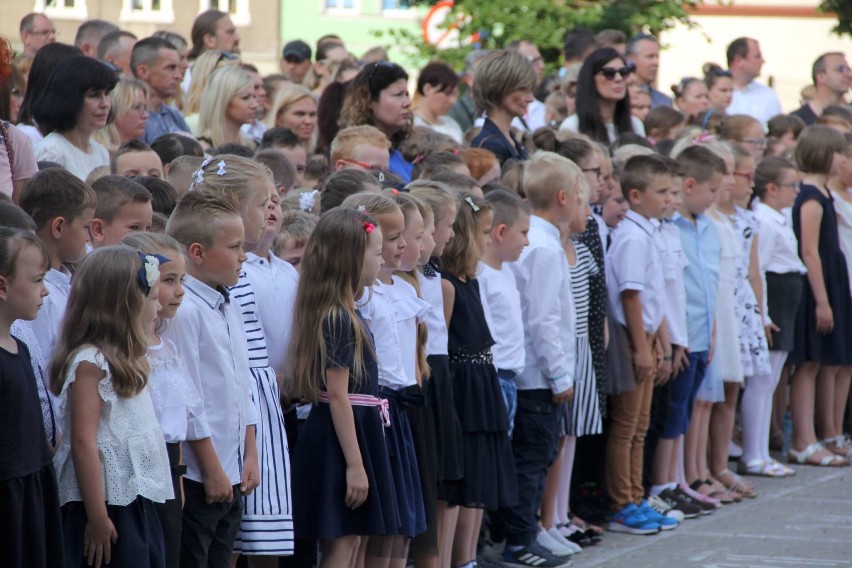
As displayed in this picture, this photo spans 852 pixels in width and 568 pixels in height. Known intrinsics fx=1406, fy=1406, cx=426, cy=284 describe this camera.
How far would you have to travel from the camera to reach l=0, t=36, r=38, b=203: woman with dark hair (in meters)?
5.85

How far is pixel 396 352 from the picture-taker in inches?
233

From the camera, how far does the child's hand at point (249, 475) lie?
5246 mm

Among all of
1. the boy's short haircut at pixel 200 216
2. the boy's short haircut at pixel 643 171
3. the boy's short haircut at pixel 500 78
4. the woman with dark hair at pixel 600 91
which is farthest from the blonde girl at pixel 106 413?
the woman with dark hair at pixel 600 91

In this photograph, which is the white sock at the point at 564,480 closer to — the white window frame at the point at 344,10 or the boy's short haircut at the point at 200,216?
the boy's short haircut at the point at 200,216

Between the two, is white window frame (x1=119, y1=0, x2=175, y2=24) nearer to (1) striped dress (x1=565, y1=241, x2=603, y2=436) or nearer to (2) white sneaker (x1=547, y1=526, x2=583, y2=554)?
(1) striped dress (x1=565, y1=241, x2=603, y2=436)

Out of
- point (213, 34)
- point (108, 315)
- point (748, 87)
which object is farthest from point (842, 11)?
point (108, 315)

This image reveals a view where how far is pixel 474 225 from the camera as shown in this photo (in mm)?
6766

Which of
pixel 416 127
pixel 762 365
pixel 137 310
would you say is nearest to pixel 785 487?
pixel 762 365

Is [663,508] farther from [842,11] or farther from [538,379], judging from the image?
[842,11]

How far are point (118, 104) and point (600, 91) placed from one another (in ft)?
13.0

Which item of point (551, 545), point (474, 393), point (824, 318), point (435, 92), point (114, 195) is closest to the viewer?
point (114, 195)

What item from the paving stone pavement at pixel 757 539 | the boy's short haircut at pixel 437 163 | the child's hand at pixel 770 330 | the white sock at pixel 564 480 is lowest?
the paving stone pavement at pixel 757 539

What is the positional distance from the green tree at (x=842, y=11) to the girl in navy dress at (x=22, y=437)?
20135 millimetres

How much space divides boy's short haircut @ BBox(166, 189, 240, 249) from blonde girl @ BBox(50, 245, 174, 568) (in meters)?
0.61
